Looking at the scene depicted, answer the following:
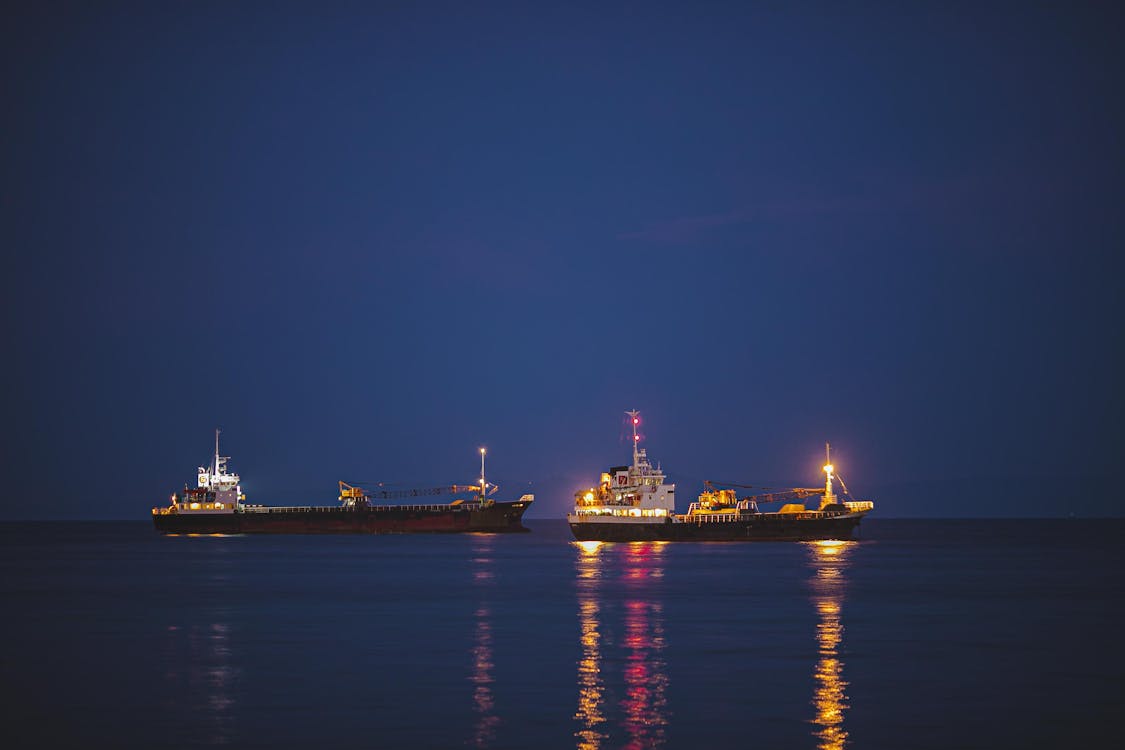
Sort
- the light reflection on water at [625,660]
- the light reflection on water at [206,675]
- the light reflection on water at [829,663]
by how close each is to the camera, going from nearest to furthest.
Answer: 1. the light reflection on water at [829,663]
2. the light reflection on water at [625,660]
3. the light reflection on water at [206,675]

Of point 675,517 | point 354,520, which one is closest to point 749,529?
point 675,517

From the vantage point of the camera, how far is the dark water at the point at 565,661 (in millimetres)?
29953

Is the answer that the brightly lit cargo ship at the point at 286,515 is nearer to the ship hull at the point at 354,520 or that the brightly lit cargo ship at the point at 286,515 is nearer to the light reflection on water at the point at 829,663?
the ship hull at the point at 354,520

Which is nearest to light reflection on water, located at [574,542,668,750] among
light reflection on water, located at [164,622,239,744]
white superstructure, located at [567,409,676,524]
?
light reflection on water, located at [164,622,239,744]

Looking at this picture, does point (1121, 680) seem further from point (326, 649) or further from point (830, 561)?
point (830, 561)

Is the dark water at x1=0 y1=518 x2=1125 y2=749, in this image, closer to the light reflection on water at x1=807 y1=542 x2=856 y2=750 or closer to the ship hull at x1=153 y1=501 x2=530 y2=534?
the light reflection on water at x1=807 y1=542 x2=856 y2=750

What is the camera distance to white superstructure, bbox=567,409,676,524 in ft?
433

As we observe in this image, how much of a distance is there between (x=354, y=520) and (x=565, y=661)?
135507 mm

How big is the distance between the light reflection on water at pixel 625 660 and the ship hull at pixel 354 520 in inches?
3466

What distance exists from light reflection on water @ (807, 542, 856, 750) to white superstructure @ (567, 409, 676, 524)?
3977cm

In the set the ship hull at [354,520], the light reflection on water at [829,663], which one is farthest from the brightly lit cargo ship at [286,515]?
the light reflection on water at [829,663]

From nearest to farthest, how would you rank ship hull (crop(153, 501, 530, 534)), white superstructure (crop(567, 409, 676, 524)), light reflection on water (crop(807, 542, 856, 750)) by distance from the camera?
light reflection on water (crop(807, 542, 856, 750)) → white superstructure (crop(567, 409, 676, 524)) → ship hull (crop(153, 501, 530, 534))

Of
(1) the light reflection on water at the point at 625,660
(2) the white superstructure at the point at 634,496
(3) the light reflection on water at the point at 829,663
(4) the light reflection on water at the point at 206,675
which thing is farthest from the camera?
(2) the white superstructure at the point at 634,496

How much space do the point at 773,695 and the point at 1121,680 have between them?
10.9m
